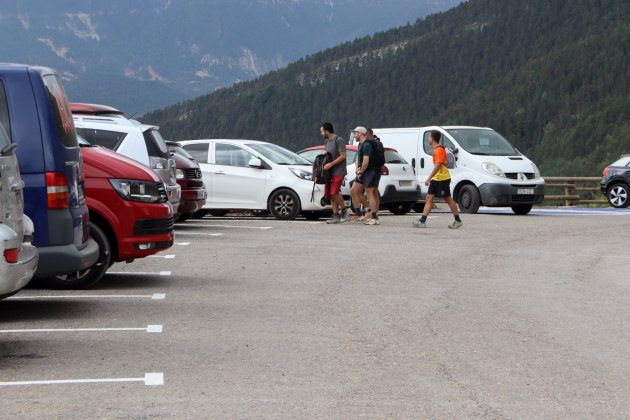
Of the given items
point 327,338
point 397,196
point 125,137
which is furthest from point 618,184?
point 327,338

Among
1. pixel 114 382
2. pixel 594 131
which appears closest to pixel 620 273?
pixel 114 382

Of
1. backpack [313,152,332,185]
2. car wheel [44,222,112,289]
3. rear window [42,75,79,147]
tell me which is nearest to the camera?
rear window [42,75,79,147]

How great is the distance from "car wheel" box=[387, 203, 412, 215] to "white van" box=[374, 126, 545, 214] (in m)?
0.50

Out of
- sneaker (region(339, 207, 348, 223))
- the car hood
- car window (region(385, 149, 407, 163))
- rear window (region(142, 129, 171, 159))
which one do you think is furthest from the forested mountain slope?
the car hood

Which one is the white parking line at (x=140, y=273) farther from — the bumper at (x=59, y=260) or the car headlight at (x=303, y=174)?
the car headlight at (x=303, y=174)

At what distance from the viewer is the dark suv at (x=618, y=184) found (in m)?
31.5

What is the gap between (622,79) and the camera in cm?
13212

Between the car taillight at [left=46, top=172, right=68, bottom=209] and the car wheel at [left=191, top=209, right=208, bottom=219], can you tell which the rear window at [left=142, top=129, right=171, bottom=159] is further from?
the car taillight at [left=46, top=172, right=68, bottom=209]

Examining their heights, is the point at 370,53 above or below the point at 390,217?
above

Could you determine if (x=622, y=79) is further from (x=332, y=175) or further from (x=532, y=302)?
(x=532, y=302)

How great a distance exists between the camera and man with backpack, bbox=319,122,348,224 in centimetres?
2141

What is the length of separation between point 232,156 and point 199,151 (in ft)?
2.01

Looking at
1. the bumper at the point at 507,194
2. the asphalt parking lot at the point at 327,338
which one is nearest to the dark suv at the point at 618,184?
the bumper at the point at 507,194

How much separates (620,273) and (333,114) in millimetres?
172472
